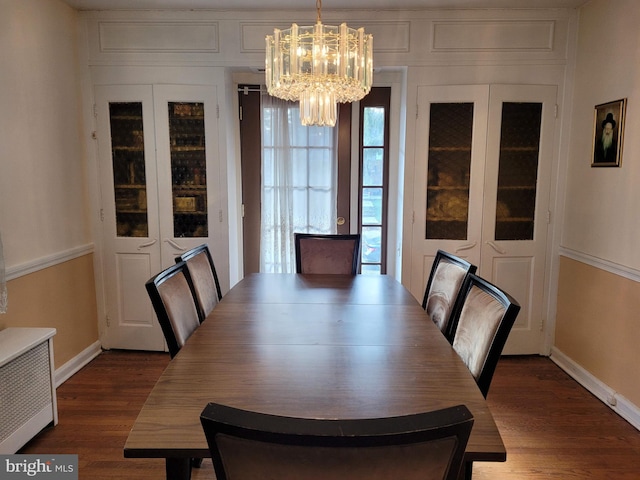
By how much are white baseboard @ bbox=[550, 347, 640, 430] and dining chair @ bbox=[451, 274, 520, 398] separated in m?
1.44

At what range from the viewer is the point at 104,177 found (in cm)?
336

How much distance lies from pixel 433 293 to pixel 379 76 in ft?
6.69

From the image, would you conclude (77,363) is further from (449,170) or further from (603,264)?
(603,264)

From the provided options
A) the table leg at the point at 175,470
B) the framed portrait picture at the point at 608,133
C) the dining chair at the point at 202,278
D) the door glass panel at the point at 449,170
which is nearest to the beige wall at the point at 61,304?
the dining chair at the point at 202,278

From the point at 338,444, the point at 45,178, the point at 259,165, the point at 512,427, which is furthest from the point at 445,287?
the point at 45,178

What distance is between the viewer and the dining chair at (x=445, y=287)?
80.7 inches

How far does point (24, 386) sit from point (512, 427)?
2.60 m

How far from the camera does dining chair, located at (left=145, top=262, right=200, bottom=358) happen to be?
1.71 meters

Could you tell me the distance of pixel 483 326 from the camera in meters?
1.58

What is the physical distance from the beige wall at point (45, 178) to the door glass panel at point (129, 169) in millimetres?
233

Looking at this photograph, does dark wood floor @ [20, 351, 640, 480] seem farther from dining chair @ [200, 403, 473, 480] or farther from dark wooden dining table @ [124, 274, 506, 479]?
dining chair @ [200, 403, 473, 480]

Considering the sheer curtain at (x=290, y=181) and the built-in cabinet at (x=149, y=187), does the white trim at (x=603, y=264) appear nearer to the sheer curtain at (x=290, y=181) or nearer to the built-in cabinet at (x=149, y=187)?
the sheer curtain at (x=290, y=181)

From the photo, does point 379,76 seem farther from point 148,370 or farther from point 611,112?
point 148,370

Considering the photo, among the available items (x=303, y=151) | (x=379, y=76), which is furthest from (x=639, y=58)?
(x=303, y=151)
